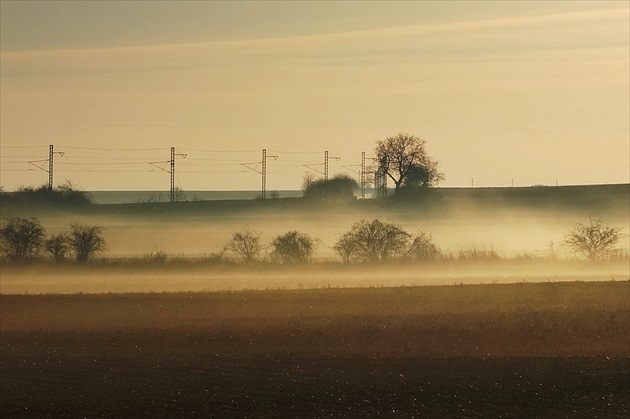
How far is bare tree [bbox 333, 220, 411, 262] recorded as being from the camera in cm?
7262

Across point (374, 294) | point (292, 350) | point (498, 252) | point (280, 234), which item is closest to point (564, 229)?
point (498, 252)

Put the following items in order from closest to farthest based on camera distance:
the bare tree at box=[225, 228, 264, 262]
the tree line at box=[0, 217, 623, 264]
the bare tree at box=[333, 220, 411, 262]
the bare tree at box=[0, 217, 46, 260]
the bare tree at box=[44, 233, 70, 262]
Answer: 1. the bare tree at box=[44, 233, 70, 262]
2. the bare tree at box=[0, 217, 46, 260]
3. the tree line at box=[0, 217, 623, 264]
4. the bare tree at box=[333, 220, 411, 262]
5. the bare tree at box=[225, 228, 264, 262]

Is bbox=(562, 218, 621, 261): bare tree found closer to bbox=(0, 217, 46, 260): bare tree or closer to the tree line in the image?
the tree line

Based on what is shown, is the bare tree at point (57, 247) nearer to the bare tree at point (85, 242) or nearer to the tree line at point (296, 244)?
the tree line at point (296, 244)

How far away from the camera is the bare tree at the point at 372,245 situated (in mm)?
72625

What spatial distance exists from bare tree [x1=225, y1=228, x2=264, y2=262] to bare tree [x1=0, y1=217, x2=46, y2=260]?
43.5ft

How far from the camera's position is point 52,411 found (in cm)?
2238

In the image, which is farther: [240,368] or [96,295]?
[96,295]

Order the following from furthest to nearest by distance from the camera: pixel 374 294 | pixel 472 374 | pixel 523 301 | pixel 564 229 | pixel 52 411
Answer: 1. pixel 564 229
2. pixel 374 294
3. pixel 523 301
4. pixel 472 374
5. pixel 52 411

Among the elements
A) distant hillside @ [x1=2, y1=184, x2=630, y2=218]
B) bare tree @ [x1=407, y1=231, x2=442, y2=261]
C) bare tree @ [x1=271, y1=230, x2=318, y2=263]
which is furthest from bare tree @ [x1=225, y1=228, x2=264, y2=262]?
distant hillside @ [x1=2, y1=184, x2=630, y2=218]

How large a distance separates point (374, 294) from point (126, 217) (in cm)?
4802

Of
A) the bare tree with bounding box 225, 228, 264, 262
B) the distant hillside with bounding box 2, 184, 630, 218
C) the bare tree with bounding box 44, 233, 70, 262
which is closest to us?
the bare tree with bounding box 44, 233, 70, 262

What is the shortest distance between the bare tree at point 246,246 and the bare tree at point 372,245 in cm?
569

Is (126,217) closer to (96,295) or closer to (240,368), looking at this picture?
(96,295)
